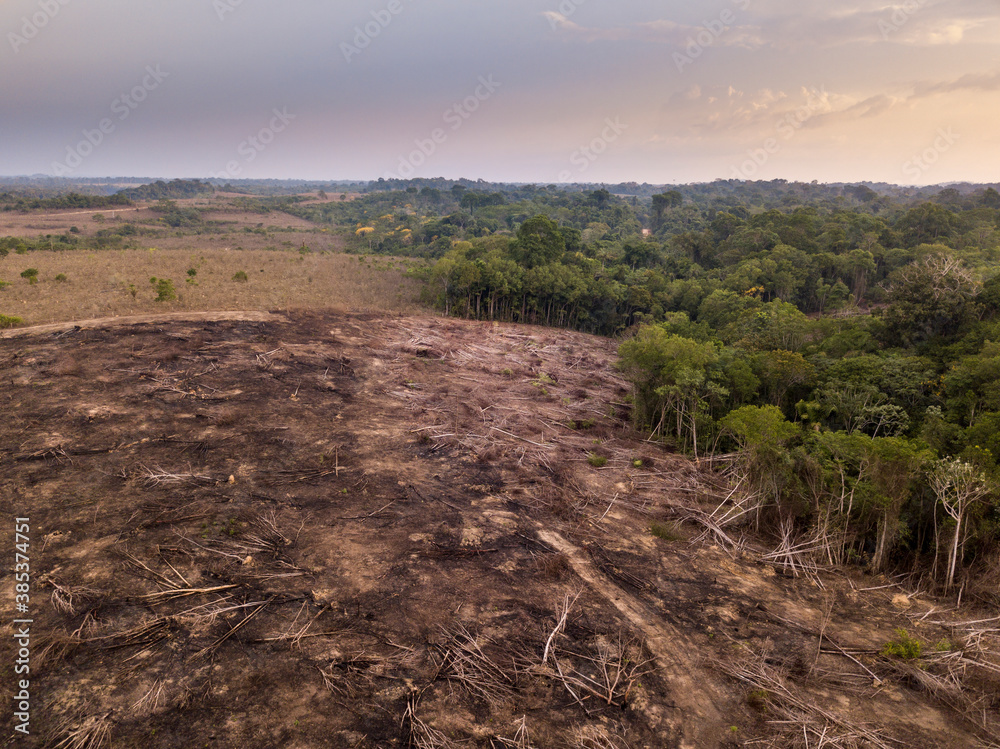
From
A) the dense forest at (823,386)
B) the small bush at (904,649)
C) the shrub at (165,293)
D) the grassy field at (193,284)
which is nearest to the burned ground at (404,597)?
the small bush at (904,649)

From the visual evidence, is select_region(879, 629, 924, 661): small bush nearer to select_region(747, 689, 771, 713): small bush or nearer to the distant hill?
select_region(747, 689, 771, 713): small bush

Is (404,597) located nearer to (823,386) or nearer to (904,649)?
(904,649)

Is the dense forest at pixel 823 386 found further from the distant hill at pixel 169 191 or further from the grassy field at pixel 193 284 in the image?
the distant hill at pixel 169 191

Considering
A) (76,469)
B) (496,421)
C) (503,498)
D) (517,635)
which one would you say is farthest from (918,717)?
(76,469)

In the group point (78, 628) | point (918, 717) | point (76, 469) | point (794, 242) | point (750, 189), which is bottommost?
point (918, 717)

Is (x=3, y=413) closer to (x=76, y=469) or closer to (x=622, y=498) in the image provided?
(x=76, y=469)

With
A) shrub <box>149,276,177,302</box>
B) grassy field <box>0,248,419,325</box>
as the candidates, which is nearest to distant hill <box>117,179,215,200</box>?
grassy field <box>0,248,419,325</box>

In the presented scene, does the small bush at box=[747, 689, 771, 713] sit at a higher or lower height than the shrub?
lower
